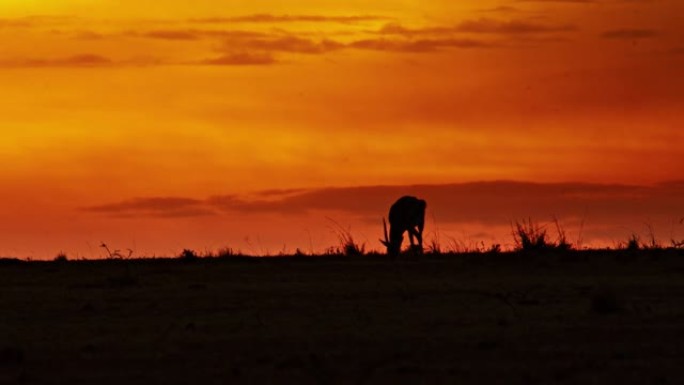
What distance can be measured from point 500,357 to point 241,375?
120 inches

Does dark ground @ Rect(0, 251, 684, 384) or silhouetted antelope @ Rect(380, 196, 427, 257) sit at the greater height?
silhouetted antelope @ Rect(380, 196, 427, 257)

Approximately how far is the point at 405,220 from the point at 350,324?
2031 centimetres

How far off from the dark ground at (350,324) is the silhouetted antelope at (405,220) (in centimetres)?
792

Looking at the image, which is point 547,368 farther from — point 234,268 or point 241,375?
point 234,268

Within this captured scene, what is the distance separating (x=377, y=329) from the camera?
22.0 meters

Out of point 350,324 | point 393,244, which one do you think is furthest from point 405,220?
point 350,324

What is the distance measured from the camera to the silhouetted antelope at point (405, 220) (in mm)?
42000

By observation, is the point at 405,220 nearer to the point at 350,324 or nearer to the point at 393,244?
the point at 393,244

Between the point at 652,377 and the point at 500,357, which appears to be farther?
the point at 500,357

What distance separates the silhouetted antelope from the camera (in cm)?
4200

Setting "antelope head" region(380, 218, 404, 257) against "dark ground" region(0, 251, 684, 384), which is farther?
"antelope head" region(380, 218, 404, 257)

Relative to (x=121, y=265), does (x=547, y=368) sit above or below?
below

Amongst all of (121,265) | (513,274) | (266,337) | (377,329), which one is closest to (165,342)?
(266,337)

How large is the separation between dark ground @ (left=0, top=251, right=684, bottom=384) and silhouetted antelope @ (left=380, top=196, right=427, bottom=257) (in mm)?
7923
